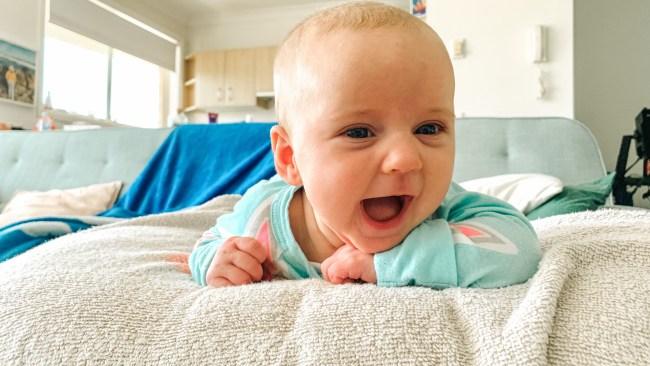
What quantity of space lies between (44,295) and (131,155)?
1.57 m

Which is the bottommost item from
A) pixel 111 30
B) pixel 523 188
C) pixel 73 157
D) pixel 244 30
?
pixel 523 188

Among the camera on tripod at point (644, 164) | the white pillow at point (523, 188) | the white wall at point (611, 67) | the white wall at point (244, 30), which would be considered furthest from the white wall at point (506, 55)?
the white wall at point (244, 30)

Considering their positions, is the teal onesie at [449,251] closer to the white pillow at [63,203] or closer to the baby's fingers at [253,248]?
the baby's fingers at [253,248]

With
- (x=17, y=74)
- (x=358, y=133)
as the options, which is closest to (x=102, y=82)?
(x=17, y=74)

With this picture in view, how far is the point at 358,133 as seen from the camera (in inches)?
20.9

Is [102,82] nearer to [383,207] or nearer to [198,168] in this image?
[198,168]

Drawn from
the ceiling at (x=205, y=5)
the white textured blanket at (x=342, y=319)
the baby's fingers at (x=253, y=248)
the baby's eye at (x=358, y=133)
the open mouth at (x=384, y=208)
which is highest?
the ceiling at (x=205, y=5)

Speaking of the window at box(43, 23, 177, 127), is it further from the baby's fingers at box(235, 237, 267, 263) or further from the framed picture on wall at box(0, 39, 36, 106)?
the baby's fingers at box(235, 237, 267, 263)

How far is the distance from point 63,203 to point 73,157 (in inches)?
16.7

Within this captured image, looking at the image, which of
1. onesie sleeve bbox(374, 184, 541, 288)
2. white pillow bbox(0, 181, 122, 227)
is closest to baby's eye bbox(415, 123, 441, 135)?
onesie sleeve bbox(374, 184, 541, 288)

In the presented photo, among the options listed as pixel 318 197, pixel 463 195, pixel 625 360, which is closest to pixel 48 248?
pixel 318 197

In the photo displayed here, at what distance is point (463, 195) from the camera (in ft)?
2.31

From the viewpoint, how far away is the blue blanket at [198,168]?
64.7 inches

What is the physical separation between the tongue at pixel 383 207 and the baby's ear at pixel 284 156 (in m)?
0.13
